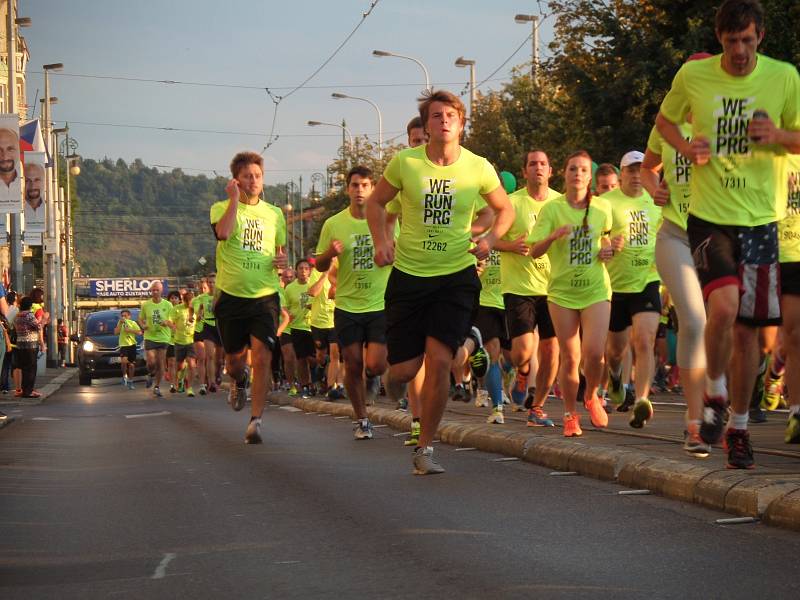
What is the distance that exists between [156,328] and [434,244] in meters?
21.9

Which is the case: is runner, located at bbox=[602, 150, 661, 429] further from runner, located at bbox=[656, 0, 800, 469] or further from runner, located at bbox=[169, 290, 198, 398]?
runner, located at bbox=[169, 290, 198, 398]

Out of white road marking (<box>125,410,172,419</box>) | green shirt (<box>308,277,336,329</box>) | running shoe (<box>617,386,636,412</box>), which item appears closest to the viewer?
running shoe (<box>617,386,636,412</box>)

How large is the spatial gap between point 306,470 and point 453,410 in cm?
587

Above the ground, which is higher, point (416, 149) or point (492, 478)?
point (416, 149)

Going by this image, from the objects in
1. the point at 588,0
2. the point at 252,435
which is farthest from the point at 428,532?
the point at 588,0

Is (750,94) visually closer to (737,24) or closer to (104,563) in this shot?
(737,24)

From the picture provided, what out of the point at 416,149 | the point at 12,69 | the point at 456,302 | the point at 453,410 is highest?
the point at 12,69

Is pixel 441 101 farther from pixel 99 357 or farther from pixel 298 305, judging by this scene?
pixel 99 357

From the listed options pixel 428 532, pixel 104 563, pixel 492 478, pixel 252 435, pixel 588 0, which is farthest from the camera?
pixel 588 0

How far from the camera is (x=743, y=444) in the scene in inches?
301

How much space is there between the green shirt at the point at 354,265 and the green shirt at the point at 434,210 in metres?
3.86

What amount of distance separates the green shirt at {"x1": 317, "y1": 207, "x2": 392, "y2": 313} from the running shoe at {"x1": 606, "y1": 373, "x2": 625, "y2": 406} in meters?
2.05

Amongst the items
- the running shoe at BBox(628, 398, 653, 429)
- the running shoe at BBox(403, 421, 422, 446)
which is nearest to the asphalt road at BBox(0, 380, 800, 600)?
the running shoe at BBox(403, 421, 422, 446)

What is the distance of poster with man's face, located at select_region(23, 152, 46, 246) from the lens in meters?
37.6
